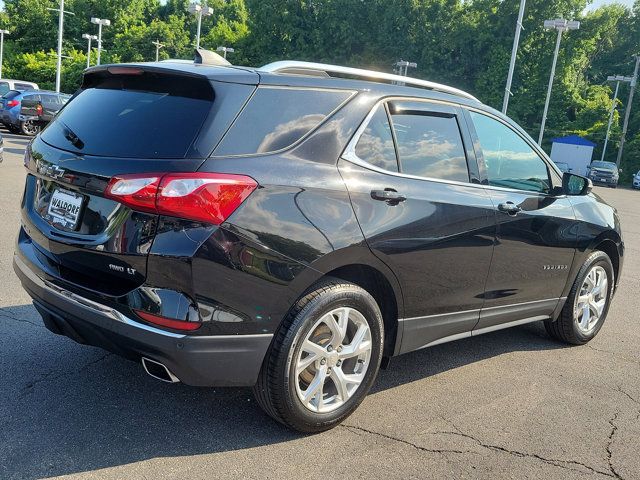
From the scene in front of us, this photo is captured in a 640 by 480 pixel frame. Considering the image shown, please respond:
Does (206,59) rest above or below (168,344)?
above

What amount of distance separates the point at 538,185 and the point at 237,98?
259 cm

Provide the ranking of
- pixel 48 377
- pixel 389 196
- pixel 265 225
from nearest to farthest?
pixel 265 225, pixel 389 196, pixel 48 377

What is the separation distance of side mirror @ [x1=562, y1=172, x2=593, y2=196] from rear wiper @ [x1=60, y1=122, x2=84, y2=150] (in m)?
3.42

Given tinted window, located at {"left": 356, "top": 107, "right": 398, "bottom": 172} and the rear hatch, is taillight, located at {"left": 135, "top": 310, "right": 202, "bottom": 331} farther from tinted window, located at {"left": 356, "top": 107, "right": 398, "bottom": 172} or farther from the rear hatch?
tinted window, located at {"left": 356, "top": 107, "right": 398, "bottom": 172}

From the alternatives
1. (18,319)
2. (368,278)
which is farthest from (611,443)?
(18,319)

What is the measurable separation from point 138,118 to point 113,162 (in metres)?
0.29

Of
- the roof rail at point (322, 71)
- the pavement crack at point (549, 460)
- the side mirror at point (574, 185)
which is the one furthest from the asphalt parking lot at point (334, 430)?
the roof rail at point (322, 71)

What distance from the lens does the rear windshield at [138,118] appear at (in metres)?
2.88

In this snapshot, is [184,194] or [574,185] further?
[574,185]

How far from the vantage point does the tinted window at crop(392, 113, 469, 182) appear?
3.61m

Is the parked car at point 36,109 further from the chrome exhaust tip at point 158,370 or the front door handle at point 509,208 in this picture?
the chrome exhaust tip at point 158,370

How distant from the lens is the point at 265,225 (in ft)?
9.37

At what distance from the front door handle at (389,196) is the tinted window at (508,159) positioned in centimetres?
99

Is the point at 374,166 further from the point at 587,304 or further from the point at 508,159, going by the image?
the point at 587,304
